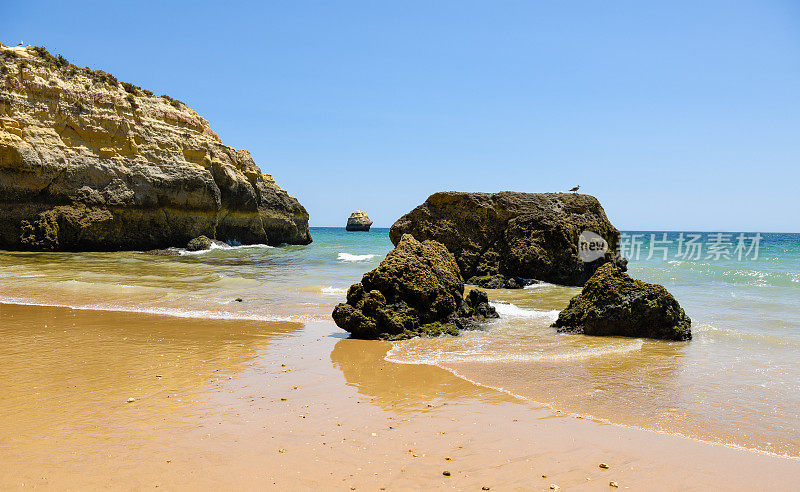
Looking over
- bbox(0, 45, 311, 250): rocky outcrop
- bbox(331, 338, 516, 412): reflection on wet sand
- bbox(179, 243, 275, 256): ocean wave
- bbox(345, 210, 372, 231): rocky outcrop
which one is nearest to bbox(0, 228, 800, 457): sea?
bbox(331, 338, 516, 412): reflection on wet sand

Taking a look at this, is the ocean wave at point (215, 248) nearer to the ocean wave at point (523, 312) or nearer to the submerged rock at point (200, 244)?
the submerged rock at point (200, 244)

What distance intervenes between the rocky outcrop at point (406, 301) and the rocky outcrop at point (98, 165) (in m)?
21.1

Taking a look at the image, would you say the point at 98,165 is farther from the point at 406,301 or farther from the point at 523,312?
the point at 523,312

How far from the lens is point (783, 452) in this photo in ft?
11.3

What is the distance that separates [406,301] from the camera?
7.68 meters

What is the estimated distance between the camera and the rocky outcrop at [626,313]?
7.44m

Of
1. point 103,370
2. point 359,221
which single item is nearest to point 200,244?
point 103,370

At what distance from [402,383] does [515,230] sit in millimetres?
10641

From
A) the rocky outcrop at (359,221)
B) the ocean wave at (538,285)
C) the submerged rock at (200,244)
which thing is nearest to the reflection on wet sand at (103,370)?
the ocean wave at (538,285)

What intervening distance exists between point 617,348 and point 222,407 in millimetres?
5229

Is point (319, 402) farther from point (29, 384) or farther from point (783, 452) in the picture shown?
point (783, 452)

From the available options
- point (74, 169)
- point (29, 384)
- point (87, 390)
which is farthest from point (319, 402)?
point (74, 169)

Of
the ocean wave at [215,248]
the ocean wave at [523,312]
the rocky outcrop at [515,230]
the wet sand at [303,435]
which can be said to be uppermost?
the rocky outcrop at [515,230]

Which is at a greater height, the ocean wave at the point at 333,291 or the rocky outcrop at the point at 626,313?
the rocky outcrop at the point at 626,313
